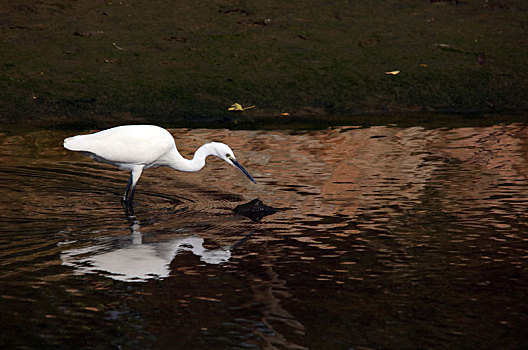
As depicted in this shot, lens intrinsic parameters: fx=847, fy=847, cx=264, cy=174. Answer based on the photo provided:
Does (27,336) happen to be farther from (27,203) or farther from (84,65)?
(84,65)

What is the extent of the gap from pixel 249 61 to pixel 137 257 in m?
7.26

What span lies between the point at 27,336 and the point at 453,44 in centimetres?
1052

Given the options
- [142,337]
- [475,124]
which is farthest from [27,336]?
[475,124]

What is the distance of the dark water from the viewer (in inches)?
163

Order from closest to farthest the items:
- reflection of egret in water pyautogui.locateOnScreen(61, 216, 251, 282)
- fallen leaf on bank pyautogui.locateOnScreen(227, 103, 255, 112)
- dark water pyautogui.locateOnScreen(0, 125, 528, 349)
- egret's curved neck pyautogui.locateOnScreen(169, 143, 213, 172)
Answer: dark water pyautogui.locateOnScreen(0, 125, 528, 349) → reflection of egret in water pyautogui.locateOnScreen(61, 216, 251, 282) → egret's curved neck pyautogui.locateOnScreen(169, 143, 213, 172) → fallen leaf on bank pyautogui.locateOnScreen(227, 103, 255, 112)

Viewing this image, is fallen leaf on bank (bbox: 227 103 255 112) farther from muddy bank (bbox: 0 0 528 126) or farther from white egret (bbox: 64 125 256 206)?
white egret (bbox: 64 125 256 206)

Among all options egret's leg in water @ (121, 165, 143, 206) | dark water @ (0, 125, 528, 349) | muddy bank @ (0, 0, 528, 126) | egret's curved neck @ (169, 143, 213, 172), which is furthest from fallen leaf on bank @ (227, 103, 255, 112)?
egret's leg in water @ (121, 165, 143, 206)

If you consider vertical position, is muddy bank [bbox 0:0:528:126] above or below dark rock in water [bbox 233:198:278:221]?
above

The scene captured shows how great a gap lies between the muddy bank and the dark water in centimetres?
195

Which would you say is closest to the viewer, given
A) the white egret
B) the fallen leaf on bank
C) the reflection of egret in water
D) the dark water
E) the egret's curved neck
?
the dark water

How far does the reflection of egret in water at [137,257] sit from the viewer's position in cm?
506

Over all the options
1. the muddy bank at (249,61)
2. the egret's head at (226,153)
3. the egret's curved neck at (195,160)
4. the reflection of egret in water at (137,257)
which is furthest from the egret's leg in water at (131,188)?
the muddy bank at (249,61)

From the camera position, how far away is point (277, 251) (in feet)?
18.1

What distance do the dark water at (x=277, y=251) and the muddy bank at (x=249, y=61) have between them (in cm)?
195
